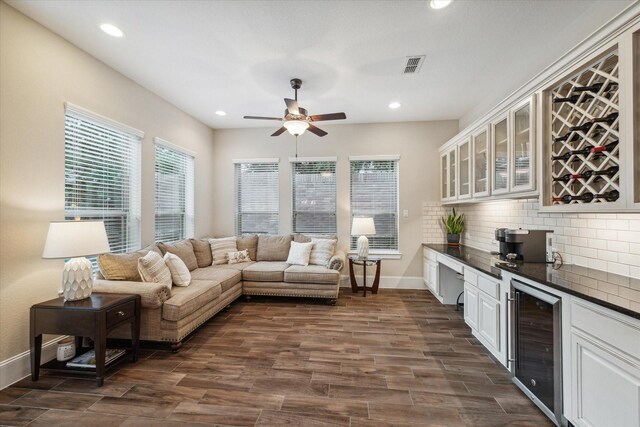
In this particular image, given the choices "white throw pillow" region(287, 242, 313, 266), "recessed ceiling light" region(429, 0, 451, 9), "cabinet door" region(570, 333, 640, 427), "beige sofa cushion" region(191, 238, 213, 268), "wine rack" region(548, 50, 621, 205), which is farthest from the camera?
"white throw pillow" region(287, 242, 313, 266)

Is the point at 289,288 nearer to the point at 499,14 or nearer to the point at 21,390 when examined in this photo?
the point at 21,390

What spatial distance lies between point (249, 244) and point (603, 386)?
4.48 metres

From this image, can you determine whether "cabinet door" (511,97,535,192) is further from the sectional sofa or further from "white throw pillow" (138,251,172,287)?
"white throw pillow" (138,251,172,287)

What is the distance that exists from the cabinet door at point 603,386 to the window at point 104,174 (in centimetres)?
416

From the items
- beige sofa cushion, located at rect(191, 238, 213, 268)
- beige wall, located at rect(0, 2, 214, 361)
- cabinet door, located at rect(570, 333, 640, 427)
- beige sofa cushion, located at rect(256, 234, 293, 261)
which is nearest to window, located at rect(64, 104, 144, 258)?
beige wall, located at rect(0, 2, 214, 361)

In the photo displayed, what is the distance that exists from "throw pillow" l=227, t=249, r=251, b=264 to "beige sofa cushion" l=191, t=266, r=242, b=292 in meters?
0.43

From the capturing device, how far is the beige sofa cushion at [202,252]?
4.41 m

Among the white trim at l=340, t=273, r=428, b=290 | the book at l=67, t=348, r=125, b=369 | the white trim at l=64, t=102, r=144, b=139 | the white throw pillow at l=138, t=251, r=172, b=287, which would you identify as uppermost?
the white trim at l=64, t=102, r=144, b=139

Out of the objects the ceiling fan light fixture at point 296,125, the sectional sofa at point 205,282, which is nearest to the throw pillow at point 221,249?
the sectional sofa at point 205,282

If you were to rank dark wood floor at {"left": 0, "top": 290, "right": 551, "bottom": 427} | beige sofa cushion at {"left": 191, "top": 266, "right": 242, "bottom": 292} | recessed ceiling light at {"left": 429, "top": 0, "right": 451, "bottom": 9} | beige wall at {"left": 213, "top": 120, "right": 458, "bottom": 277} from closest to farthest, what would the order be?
dark wood floor at {"left": 0, "top": 290, "right": 551, "bottom": 427} < recessed ceiling light at {"left": 429, "top": 0, "right": 451, "bottom": 9} < beige sofa cushion at {"left": 191, "top": 266, "right": 242, "bottom": 292} < beige wall at {"left": 213, "top": 120, "right": 458, "bottom": 277}

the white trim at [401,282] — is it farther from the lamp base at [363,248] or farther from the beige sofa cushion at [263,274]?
the beige sofa cushion at [263,274]

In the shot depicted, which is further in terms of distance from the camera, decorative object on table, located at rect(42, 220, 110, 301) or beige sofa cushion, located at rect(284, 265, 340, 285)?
beige sofa cushion, located at rect(284, 265, 340, 285)

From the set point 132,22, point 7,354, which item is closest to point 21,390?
point 7,354

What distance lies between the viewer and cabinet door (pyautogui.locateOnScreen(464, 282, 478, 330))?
289cm
